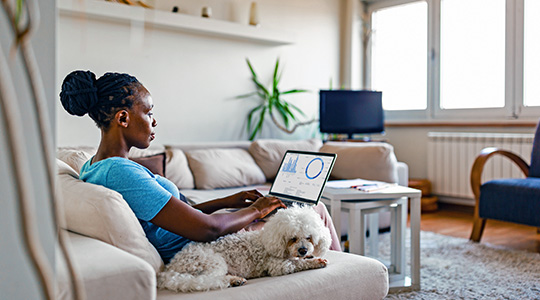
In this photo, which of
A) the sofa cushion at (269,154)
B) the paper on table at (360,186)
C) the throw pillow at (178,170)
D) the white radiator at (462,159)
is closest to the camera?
the paper on table at (360,186)

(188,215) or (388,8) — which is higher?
(388,8)

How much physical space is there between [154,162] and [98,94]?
1547 millimetres

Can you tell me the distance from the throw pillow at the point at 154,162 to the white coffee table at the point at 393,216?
1031 mm

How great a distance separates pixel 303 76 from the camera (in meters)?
4.87

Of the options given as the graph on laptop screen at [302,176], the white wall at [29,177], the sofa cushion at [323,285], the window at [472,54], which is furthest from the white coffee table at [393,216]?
the window at [472,54]

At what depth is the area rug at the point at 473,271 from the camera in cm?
224

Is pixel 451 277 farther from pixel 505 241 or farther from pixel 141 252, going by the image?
pixel 141 252

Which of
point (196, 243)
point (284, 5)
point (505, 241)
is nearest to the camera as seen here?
point (196, 243)

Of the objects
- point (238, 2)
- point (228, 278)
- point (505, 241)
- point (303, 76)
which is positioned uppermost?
point (238, 2)

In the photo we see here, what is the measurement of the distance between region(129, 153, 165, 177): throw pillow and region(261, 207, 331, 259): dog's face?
1529mm

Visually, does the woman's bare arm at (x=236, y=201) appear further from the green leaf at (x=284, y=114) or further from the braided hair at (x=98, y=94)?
the green leaf at (x=284, y=114)

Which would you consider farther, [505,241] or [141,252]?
[505,241]

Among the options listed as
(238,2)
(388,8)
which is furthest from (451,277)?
(388,8)

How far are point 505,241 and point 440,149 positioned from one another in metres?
1.34
